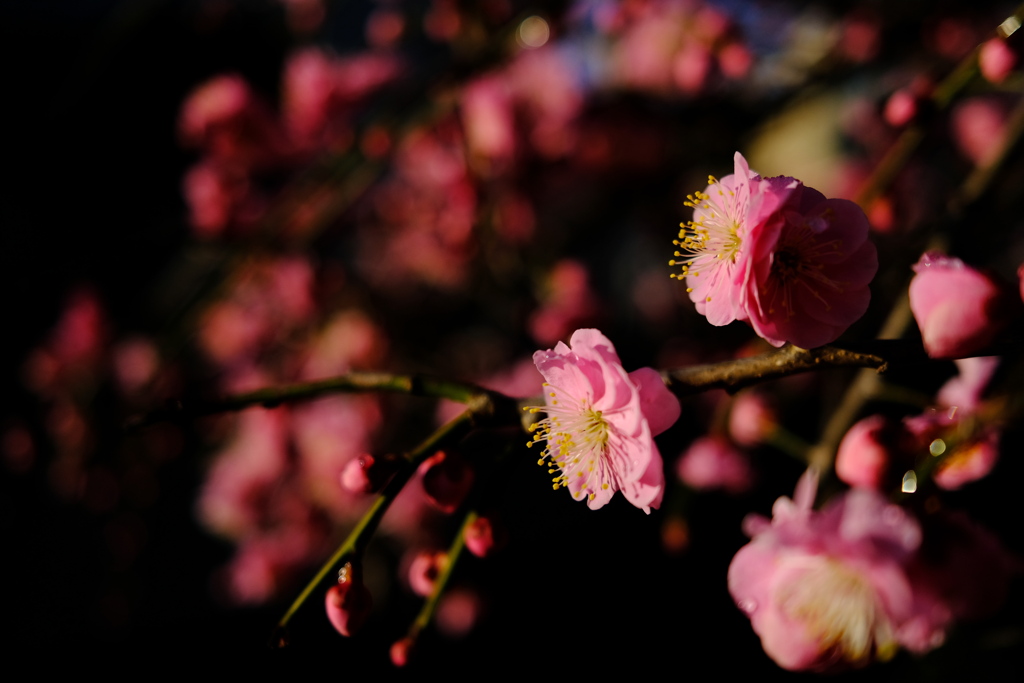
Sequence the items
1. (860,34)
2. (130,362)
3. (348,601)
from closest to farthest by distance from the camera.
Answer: (348,601) → (860,34) → (130,362)

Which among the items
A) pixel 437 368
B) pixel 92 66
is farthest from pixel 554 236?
pixel 92 66

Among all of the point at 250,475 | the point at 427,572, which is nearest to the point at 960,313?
the point at 427,572

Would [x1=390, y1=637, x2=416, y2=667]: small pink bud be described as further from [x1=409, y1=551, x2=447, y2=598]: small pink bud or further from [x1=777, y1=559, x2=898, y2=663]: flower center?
[x1=777, y1=559, x2=898, y2=663]: flower center

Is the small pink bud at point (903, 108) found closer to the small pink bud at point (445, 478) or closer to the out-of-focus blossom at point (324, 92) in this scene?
the small pink bud at point (445, 478)

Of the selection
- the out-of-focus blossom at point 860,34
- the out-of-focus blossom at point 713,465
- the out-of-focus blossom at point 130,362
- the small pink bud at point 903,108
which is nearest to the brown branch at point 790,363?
the small pink bud at point 903,108

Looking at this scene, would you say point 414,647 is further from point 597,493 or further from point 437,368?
point 437,368

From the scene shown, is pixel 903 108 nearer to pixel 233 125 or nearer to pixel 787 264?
pixel 787 264
